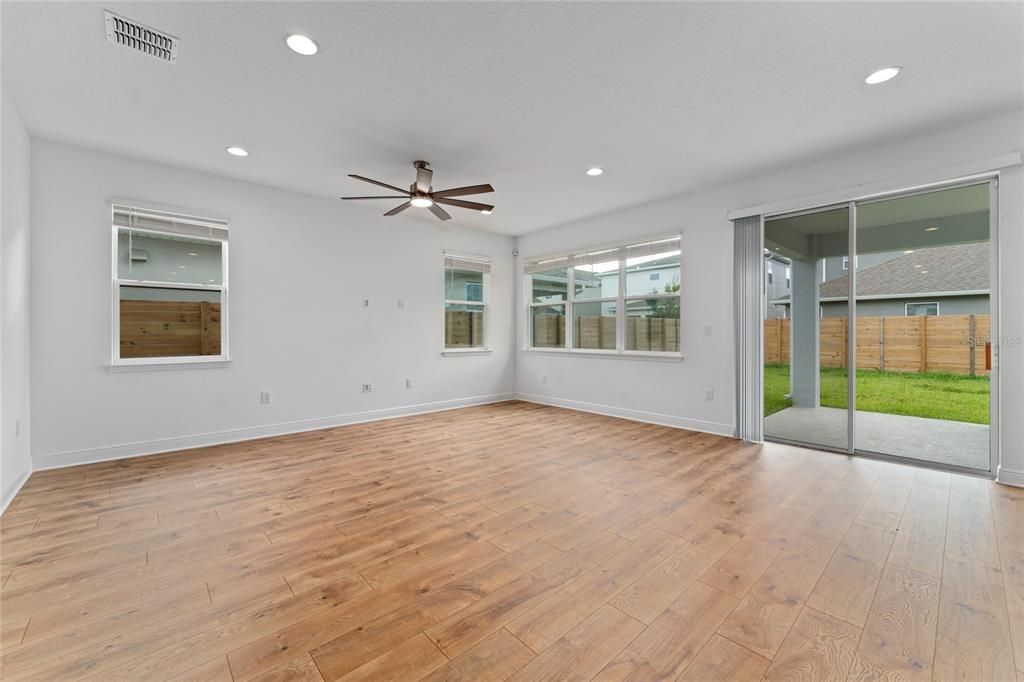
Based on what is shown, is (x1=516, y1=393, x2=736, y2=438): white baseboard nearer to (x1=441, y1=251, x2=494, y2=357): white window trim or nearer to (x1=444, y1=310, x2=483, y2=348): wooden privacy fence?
(x1=441, y1=251, x2=494, y2=357): white window trim

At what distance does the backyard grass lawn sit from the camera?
386 centimetres

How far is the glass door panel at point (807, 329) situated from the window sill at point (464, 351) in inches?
155

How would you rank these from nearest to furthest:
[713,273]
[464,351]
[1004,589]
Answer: [1004,589], [713,273], [464,351]

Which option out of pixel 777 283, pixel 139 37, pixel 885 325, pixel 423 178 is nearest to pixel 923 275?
pixel 885 325

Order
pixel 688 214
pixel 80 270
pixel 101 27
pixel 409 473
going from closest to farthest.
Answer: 1. pixel 101 27
2. pixel 409 473
3. pixel 80 270
4. pixel 688 214

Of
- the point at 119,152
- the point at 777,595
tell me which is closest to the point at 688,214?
the point at 777,595

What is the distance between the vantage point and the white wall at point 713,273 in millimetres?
3152

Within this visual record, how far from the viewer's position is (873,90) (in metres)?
2.84

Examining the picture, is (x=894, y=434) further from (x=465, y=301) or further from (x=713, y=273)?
(x=465, y=301)

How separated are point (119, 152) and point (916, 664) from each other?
6.24 metres

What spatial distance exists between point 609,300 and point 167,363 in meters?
5.25

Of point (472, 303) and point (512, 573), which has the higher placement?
point (472, 303)

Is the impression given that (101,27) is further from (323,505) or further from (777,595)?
(777,595)

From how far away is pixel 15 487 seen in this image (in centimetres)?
302
